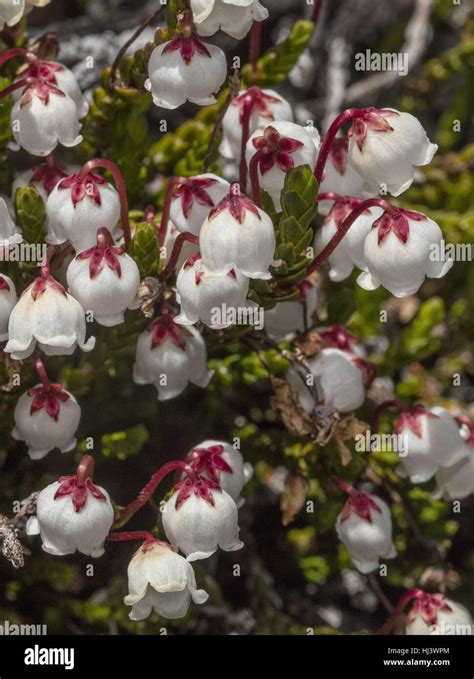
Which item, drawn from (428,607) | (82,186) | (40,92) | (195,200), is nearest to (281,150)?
(195,200)

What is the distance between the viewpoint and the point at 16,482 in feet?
7.63

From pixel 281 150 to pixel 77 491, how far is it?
81 centimetres

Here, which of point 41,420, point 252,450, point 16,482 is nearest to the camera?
point 41,420

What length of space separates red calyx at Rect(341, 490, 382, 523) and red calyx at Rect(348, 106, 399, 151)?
0.83m

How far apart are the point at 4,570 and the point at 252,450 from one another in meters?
0.71

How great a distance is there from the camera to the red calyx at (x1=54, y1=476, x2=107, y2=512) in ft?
5.82

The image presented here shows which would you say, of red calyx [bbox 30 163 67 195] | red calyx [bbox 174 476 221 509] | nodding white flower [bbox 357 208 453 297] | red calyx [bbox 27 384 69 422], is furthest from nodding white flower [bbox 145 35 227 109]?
red calyx [bbox 174 476 221 509]

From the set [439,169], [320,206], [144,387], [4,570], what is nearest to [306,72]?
[439,169]

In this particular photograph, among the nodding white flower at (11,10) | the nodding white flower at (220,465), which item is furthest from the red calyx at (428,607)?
→ the nodding white flower at (11,10)

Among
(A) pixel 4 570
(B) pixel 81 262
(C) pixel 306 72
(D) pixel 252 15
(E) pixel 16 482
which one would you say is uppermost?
(C) pixel 306 72

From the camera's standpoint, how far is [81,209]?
1.88m

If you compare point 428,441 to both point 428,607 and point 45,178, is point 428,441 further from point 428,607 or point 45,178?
point 45,178

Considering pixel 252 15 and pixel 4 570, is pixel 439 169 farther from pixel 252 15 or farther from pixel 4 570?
pixel 4 570

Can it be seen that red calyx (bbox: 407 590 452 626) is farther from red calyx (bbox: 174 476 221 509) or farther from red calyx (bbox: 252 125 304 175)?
red calyx (bbox: 252 125 304 175)
